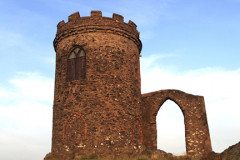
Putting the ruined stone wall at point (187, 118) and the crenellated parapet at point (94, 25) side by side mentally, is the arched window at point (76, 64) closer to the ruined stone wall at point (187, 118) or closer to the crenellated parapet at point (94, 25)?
the crenellated parapet at point (94, 25)

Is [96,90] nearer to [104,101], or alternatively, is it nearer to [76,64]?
[104,101]

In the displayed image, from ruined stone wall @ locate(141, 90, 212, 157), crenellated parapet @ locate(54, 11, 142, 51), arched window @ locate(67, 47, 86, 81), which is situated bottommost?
ruined stone wall @ locate(141, 90, 212, 157)

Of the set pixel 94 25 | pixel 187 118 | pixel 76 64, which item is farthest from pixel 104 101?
pixel 187 118

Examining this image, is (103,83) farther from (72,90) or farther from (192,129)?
(192,129)

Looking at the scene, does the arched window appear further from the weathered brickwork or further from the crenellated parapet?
the crenellated parapet

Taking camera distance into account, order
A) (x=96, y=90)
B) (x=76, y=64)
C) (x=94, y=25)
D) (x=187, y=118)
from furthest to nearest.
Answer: (x=187, y=118) < (x=94, y=25) < (x=76, y=64) < (x=96, y=90)

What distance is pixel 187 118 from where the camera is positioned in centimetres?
1606

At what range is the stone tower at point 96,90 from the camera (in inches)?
503

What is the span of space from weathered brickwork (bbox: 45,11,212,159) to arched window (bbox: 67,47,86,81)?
10 cm

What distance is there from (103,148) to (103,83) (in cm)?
331

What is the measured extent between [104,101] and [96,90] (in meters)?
Result: 0.71

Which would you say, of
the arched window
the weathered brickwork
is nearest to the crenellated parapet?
the weathered brickwork

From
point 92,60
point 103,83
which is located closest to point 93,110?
point 103,83

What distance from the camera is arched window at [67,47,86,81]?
13.9 m
